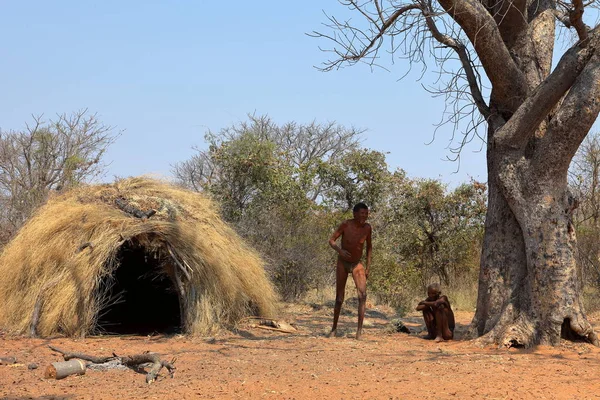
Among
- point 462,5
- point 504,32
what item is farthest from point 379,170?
point 462,5

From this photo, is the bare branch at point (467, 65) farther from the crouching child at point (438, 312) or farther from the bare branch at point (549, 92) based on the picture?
the crouching child at point (438, 312)

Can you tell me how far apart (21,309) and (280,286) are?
6.22m

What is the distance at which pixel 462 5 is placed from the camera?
7234mm

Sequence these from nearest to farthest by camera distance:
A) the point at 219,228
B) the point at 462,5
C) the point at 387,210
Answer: the point at 462,5, the point at 219,228, the point at 387,210

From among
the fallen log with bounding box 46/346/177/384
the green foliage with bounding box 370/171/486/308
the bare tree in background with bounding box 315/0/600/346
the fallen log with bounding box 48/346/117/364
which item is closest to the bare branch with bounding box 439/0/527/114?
the bare tree in background with bounding box 315/0/600/346

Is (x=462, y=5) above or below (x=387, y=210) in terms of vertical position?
above

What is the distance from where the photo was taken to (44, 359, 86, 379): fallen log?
5.94 m

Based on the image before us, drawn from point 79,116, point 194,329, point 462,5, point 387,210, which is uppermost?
point 79,116

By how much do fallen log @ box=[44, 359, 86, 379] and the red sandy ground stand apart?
3.0 inches

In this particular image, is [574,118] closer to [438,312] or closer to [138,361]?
[438,312]

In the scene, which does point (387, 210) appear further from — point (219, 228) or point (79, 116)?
point (79, 116)

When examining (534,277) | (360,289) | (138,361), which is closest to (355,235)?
(360,289)

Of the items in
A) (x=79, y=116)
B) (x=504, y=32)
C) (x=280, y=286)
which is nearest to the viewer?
(x=504, y=32)

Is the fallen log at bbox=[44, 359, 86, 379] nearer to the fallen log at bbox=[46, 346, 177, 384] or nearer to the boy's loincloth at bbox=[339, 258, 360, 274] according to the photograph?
the fallen log at bbox=[46, 346, 177, 384]
